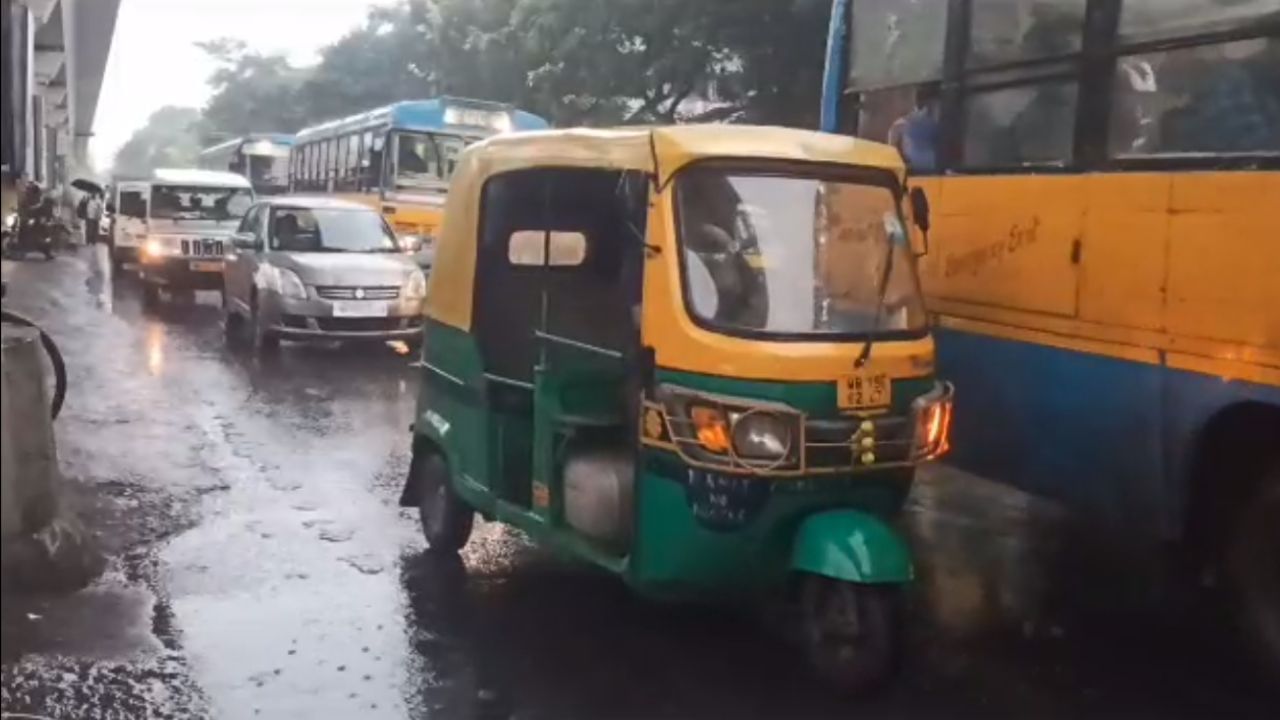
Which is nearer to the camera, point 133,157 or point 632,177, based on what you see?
point 632,177

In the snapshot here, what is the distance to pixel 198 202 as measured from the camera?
22312 millimetres

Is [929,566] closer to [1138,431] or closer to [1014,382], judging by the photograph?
[1014,382]

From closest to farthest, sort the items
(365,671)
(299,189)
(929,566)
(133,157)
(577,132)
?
(365,671) → (577,132) → (929,566) → (299,189) → (133,157)

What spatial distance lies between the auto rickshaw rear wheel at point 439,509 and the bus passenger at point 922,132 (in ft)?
10.7

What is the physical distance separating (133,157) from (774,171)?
135 m

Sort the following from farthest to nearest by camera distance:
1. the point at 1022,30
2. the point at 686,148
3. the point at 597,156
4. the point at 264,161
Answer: the point at 264,161
the point at 1022,30
the point at 597,156
the point at 686,148

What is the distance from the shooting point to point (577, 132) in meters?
6.38

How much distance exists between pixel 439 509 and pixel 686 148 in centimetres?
270

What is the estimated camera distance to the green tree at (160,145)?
4614 inches

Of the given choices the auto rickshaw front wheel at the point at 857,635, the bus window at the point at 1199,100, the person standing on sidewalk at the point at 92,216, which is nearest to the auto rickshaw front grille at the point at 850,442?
the auto rickshaw front wheel at the point at 857,635

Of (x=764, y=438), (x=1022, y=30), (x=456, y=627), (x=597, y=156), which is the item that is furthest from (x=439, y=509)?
(x=1022, y=30)

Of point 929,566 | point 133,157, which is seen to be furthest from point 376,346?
point 133,157

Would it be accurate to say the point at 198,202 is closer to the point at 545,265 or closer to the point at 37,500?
the point at 37,500

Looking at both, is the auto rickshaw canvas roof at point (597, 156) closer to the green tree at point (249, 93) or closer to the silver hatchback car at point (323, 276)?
the silver hatchback car at point (323, 276)
